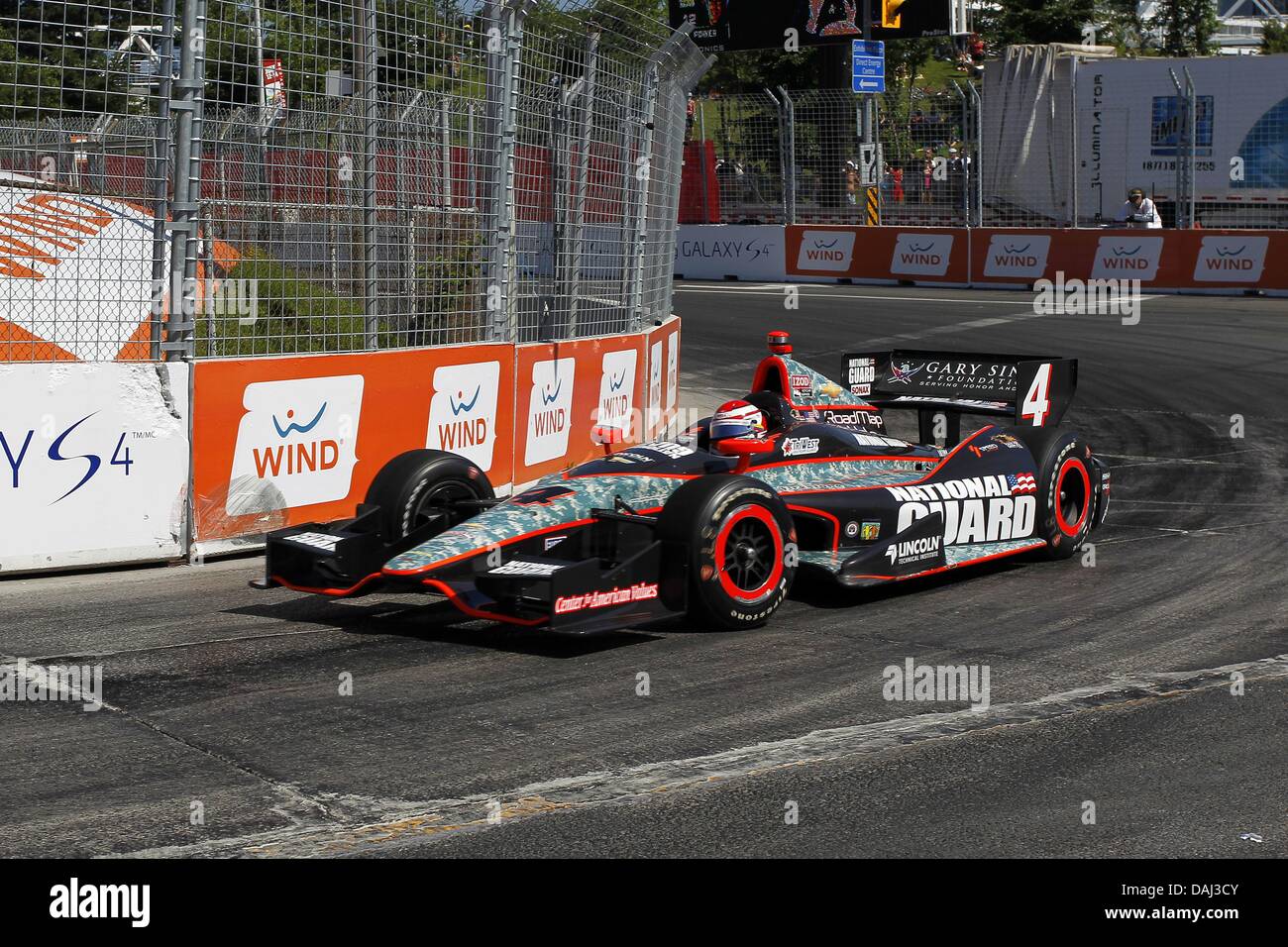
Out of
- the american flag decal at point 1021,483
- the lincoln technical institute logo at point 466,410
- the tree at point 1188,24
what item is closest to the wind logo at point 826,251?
the lincoln technical institute logo at point 466,410

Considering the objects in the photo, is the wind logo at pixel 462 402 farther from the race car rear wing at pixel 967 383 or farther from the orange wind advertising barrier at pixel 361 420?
the race car rear wing at pixel 967 383

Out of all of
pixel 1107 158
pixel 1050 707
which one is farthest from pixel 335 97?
pixel 1107 158

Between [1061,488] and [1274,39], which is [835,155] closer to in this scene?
[1061,488]

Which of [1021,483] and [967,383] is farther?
[967,383]

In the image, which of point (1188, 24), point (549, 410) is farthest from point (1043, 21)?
point (549, 410)

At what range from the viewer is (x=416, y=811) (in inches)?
191

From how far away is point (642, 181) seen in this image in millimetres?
12805

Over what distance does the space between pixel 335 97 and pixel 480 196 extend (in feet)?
4.28

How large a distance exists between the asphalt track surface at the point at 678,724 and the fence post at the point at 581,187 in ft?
12.2

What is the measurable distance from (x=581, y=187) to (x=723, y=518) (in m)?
5.20

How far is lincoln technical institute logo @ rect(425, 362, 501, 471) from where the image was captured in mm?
10141

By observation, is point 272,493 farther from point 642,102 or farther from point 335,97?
point 642,102

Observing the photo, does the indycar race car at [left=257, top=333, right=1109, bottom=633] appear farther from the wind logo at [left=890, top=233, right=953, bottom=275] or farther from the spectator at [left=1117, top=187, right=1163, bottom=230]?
the wind logo at [left=890, top=233, right=953, bottom=275]

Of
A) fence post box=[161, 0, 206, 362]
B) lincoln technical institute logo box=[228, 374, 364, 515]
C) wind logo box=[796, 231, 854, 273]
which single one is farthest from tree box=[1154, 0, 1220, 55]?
fence post box=[161, 0, 206, 362]
